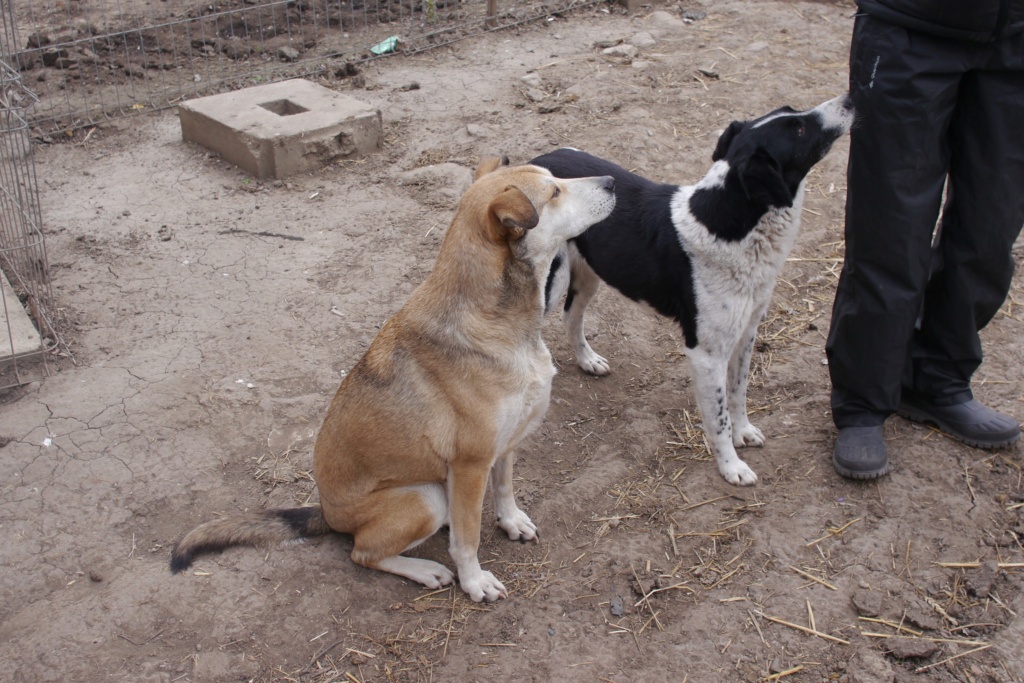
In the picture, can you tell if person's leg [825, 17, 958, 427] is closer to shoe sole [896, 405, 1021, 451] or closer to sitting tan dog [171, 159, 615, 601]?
shoe sole [896, 405, 1021, 451]

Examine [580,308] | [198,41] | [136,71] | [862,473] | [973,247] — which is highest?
[198,41]

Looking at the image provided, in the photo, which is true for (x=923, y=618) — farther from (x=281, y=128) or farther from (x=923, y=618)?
(x=281, y=128)

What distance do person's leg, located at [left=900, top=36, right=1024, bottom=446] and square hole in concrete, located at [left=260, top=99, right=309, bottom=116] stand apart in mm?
5119

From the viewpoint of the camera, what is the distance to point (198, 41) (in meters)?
8.84

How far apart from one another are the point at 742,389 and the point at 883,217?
3.51 feet

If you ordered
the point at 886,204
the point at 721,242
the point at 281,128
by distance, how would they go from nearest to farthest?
the point at 886,204 → the point at 721,242 → the point at 281,128

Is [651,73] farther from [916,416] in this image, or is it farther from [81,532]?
[81,532]

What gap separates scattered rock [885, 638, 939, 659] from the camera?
126 inches

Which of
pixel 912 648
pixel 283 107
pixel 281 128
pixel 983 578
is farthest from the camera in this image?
pixel 283 107

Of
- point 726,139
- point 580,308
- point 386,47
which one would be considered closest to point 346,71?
point 386,47

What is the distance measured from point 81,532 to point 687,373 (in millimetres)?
3139

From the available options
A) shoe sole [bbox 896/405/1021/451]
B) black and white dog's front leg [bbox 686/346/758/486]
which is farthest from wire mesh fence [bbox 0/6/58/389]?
shoe sole [bbox 896/405/1021/451]

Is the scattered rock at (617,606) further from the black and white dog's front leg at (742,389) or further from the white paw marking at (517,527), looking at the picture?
the black and white dog's front leg at (742,389)

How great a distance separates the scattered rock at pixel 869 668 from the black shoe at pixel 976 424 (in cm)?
134
